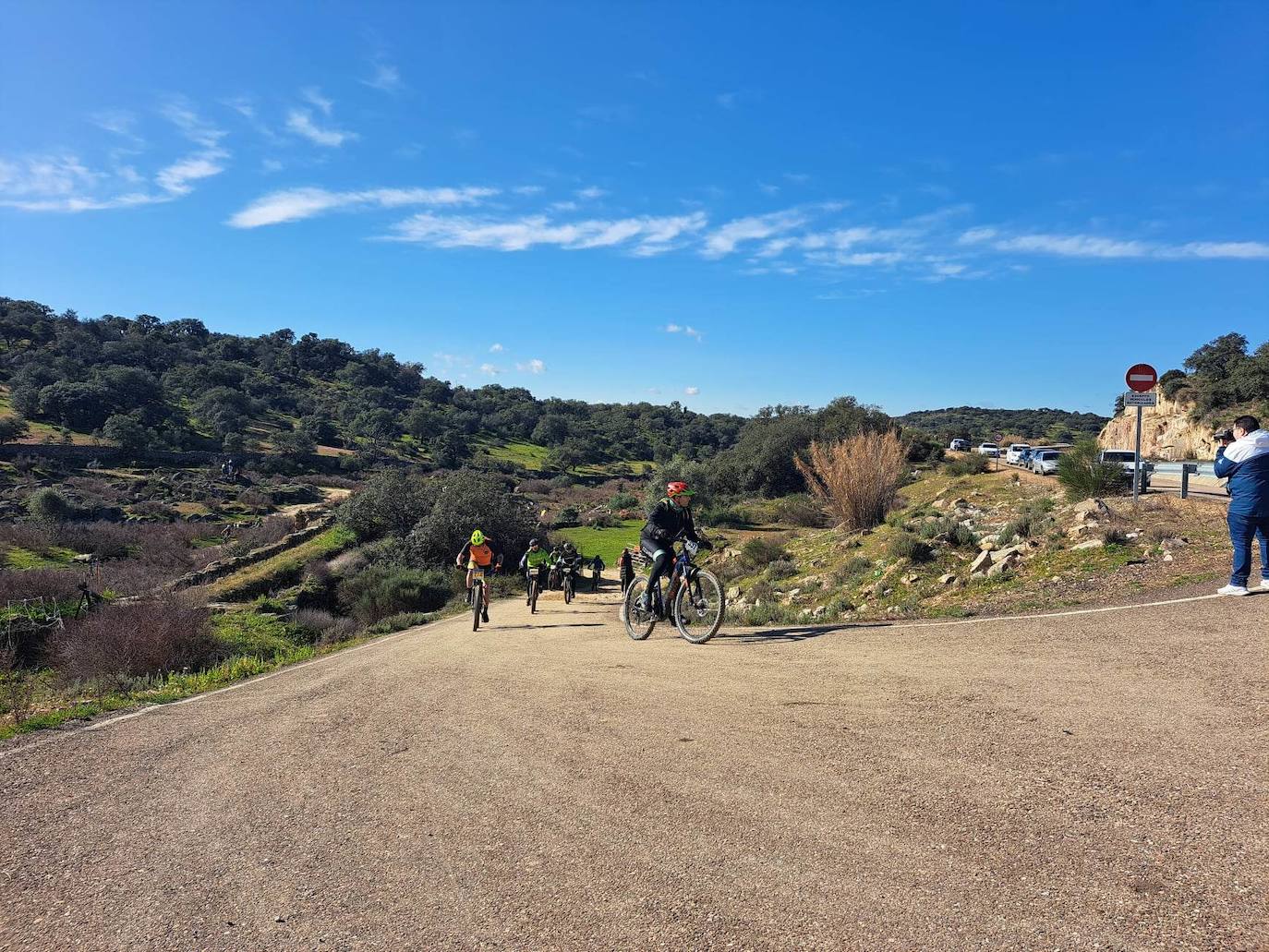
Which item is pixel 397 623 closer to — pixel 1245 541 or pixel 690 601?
pixel 690 601

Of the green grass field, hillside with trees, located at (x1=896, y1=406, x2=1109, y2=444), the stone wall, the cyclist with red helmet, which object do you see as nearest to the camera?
the cyclist with red helmet

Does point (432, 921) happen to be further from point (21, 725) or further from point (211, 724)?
point (21, 725)

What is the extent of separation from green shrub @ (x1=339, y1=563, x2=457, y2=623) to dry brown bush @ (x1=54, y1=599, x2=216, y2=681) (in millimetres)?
8012

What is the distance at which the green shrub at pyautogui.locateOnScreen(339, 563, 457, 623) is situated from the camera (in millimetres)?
22406

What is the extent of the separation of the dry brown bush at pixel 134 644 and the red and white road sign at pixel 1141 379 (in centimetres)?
1746

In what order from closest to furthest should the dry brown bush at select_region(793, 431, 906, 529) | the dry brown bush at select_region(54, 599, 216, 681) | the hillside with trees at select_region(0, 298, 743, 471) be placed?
1. the dry brown bush at select_region(54, 599, 216, 681)
2. the dry brown bush at select_region(793, 431, 906, 529)
3. the hillside with trees at select_region(0, 298, 743, 471)

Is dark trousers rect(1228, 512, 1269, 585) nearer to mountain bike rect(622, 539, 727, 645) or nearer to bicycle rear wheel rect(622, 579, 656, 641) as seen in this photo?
mountain bike rect(622, 539, 727, 645)

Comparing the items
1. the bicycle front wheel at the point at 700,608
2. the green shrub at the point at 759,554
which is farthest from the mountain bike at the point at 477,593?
the green shrub at the point at 759,554

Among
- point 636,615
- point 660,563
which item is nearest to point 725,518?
point 636,615

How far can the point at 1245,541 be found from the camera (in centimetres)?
754

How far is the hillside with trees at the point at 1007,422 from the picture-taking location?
348 feet

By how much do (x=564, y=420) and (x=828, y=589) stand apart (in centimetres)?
10573

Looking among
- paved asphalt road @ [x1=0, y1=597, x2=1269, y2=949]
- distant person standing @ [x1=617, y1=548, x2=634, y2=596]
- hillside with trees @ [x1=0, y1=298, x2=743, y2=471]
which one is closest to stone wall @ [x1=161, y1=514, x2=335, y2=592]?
distant person standing @ [x1=617, y1=548, x2=634, y2=596]

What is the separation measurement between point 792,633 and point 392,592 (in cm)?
1720
